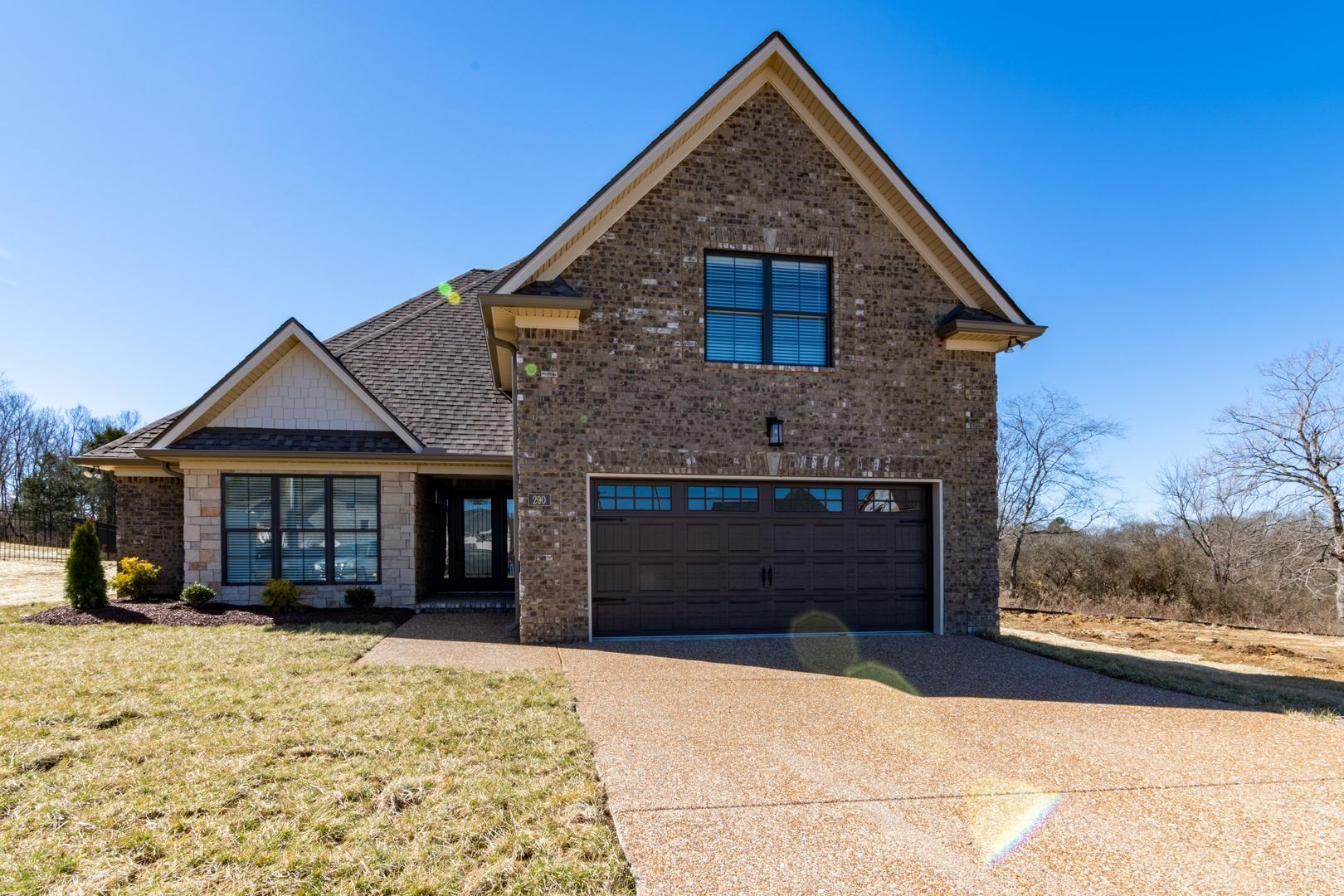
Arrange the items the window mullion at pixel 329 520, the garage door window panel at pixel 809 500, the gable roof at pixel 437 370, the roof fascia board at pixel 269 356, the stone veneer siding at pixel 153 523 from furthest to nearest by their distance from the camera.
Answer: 1. the stone veneer siding at pixel 153 523
2. the gable roof at pixel 437 370
3. the window mullion at pixel 329 520
4. the roof fascia board at pixel 269 356
5. the garage door window panel at pixel 809 500

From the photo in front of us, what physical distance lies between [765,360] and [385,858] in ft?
25.6

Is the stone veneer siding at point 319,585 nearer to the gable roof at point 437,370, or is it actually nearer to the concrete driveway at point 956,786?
the gable roof at point 437,370

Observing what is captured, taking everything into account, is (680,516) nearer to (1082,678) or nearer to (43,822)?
(1082,678)

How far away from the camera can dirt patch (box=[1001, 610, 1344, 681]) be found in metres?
10.1

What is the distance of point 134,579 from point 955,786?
1414 centimetres

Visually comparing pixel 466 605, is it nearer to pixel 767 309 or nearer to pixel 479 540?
pixel 479 540

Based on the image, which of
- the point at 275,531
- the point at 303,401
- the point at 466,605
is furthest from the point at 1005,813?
the point at 303,401

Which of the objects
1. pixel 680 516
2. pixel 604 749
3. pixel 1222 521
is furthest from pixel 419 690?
pixel 1222 521

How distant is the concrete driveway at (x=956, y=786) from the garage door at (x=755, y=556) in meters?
2.30

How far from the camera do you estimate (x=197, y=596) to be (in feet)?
38.6

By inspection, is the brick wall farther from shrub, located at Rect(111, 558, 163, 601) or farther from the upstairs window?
the upstairs window

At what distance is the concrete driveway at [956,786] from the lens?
3.43 metres

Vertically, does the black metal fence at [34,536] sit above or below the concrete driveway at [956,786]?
below

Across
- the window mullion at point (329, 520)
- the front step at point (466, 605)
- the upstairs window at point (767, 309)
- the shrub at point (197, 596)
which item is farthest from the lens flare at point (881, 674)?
the shrub at point (197, 596)
